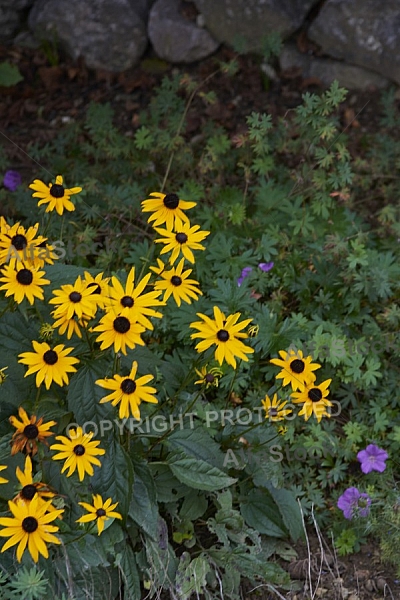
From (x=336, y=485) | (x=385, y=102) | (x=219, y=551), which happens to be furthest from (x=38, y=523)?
(x=385, y=102)

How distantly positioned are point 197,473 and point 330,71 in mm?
2898

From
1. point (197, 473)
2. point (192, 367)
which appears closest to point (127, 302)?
point (192, 367)

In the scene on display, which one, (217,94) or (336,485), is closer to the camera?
(336,485)

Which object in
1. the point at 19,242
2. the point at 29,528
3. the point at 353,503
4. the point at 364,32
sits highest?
the point at 19,242

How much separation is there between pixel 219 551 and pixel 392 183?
226 cm

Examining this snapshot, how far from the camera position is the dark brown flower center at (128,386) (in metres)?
2.03

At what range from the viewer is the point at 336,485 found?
2.96 m

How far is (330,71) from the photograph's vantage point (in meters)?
4.50

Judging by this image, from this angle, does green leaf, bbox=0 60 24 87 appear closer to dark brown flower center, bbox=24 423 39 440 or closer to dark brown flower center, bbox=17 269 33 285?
dark brown flower center, bbox=17 269 33 285

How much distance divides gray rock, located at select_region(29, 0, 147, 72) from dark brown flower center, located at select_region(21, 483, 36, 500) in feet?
11.0

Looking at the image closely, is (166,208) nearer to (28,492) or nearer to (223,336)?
(223,336)

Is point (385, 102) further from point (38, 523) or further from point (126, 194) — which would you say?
point (38, 523)

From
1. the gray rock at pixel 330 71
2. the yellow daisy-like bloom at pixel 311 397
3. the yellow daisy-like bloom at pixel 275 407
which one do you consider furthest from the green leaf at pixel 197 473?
the gray rock at pixel 330 71

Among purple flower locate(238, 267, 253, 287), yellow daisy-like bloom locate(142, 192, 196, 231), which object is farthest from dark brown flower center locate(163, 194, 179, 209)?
purple flower locate(238, 267, 253, 287)
